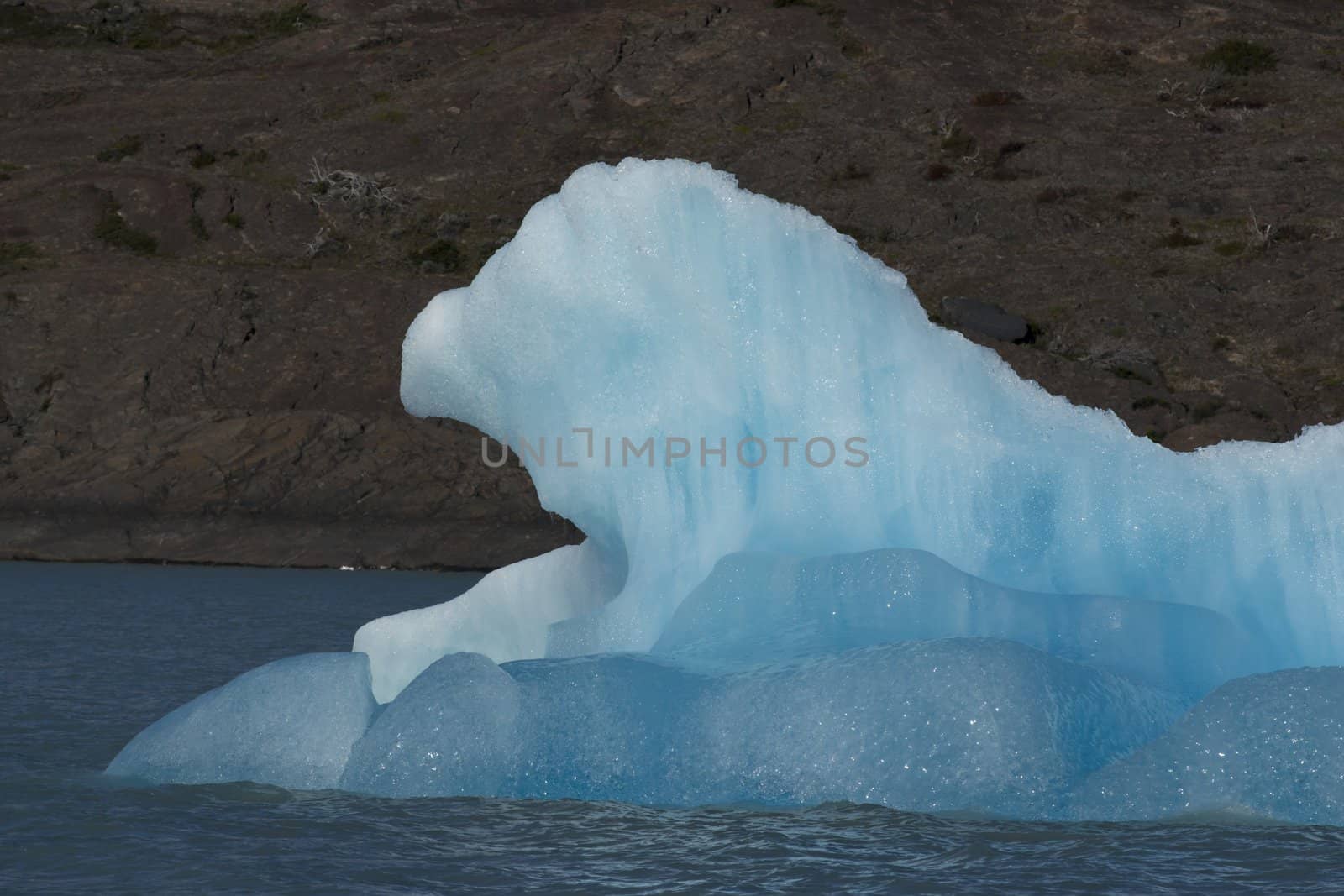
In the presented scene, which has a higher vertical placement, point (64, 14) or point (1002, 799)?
point (64, 14)

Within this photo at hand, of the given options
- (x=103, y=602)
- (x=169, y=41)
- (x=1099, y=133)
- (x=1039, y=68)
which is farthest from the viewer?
(x=169, y=41)

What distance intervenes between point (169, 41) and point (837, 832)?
271 ft

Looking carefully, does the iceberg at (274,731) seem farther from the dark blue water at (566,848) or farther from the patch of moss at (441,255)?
the patch of moss at (441,255)

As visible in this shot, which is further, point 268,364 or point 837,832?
point 268,364

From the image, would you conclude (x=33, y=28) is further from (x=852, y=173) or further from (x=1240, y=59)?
(x=1240, y=59)

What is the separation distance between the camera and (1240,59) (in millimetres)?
70062

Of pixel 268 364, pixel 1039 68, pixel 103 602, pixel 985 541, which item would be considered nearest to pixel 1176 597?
pixel 985 541

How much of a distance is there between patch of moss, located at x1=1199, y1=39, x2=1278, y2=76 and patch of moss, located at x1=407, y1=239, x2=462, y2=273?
111 ft

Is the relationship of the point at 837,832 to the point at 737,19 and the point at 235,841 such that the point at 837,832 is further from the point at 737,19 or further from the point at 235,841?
the point at 737,19

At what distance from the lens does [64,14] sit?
281 ft

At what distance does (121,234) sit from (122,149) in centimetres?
1027

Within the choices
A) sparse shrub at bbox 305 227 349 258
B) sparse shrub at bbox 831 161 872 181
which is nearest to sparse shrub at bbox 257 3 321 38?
sparse shrub at bbox 305 227 349 258

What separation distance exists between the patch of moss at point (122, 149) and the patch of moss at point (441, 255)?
14355 millimetres

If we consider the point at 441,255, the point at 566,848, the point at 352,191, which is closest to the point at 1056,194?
the point at 441,255
